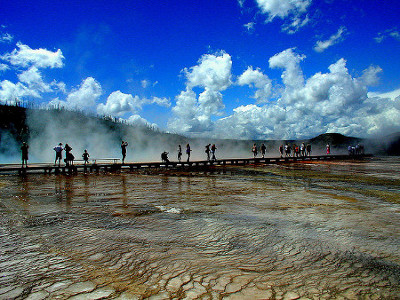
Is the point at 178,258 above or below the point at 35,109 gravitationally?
below

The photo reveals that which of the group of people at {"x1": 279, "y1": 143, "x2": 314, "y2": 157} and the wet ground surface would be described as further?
the group of people at {"x1": 279, "y1": 143, "x2": 314, "y2": 157}

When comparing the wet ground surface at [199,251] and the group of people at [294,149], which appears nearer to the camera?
the wet ground surface at [199,251]

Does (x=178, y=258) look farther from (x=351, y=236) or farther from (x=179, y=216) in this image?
(x=351, y=236)

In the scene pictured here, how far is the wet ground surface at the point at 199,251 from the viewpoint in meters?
2.12

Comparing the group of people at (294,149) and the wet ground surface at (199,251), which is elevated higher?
the group of people at (294,149)

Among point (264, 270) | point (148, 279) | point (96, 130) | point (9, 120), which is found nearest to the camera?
point (148, 279)

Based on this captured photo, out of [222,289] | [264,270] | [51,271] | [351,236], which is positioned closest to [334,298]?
[264,270]

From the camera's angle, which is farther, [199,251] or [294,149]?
[294,149]

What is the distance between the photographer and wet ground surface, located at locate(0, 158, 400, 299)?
2.12 meters

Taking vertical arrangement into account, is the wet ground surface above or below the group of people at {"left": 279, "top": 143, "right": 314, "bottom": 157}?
below

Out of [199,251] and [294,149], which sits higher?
[294,149]

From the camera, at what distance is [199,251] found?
293 cm

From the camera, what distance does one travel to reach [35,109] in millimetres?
48156

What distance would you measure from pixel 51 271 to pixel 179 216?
91.4 inches
